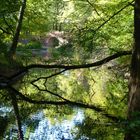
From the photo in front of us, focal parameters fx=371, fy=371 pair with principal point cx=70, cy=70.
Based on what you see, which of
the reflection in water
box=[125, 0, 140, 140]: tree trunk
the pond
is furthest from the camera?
the reflection in water

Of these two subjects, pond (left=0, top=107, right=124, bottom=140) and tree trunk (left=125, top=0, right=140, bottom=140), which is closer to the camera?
tree trunk (left=125, top=0, right=140, bottom=140)

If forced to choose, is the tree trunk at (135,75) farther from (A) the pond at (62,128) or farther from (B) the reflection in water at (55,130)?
(B) the reflection in water at (55,130)

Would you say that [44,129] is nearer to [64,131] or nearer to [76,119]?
[64,131]

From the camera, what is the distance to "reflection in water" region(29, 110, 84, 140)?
1160 centimetres

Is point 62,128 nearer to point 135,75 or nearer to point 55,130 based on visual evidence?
point 55,130

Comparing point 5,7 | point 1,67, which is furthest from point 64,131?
point 5,7

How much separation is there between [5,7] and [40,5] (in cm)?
655

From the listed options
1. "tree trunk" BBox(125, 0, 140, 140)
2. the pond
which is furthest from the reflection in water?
"tree trunk" BBox(125, 0, 140, 140)

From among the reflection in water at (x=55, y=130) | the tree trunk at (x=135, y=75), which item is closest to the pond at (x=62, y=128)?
the reflection in water at (x=55, y=130)

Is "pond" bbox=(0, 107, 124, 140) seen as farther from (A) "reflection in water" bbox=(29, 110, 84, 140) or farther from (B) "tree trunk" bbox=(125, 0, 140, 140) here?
(B) "tree trunk" bbox=(125, 0, 140, 140)

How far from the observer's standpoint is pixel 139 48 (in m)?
6.44

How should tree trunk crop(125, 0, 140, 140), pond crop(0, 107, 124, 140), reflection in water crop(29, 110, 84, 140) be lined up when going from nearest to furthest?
tree trunk crop(125, 0, 140, 140) < pond crop(0, 107, 124, 140) < reflection in water crop(29, 110, 84, 140)

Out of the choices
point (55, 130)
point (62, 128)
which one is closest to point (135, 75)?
point (55, 130)

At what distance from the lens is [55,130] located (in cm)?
1277
